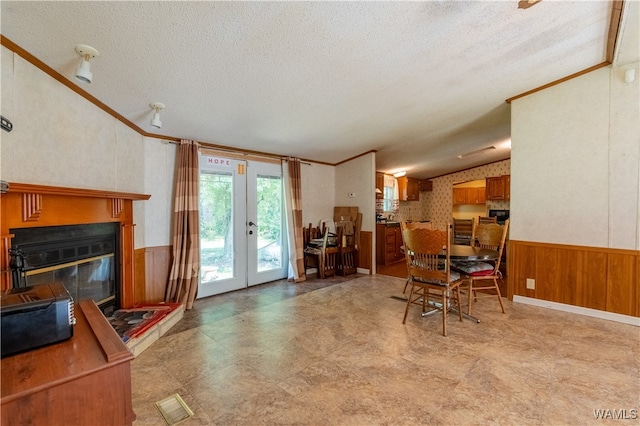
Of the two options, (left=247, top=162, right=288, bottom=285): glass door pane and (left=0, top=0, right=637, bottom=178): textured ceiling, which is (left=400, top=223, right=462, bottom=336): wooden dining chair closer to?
(left=0, top=0, right=637, bottom=178): textured ceiling

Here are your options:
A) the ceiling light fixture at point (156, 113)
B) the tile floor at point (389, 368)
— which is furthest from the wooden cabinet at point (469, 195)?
the ceiling light fixture at point (156, 113)

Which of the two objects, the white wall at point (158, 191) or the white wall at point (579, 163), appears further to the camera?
the white wall at point (158, 191)

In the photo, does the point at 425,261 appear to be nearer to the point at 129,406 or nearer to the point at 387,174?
the point at 129,406

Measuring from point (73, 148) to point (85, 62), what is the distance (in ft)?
2.70

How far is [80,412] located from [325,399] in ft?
4.39

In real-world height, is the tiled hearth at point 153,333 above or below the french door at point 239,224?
below

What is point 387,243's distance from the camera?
6.22m

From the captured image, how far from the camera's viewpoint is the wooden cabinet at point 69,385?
0.75 m

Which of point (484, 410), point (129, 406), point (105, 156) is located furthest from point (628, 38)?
point (105, 156)

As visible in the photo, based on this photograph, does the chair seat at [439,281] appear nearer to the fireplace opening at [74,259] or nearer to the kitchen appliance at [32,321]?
the kitchen appliance at [32,321]

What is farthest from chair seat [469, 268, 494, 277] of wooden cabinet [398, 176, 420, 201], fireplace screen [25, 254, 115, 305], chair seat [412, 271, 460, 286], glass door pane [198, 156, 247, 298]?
wooden cabinet [398, 176, 420, 201]

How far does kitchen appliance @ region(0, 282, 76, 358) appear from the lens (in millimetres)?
889

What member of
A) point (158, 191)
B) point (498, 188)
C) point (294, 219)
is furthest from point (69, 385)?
point (498, 188)

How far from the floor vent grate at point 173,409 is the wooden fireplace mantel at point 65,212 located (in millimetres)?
1100
